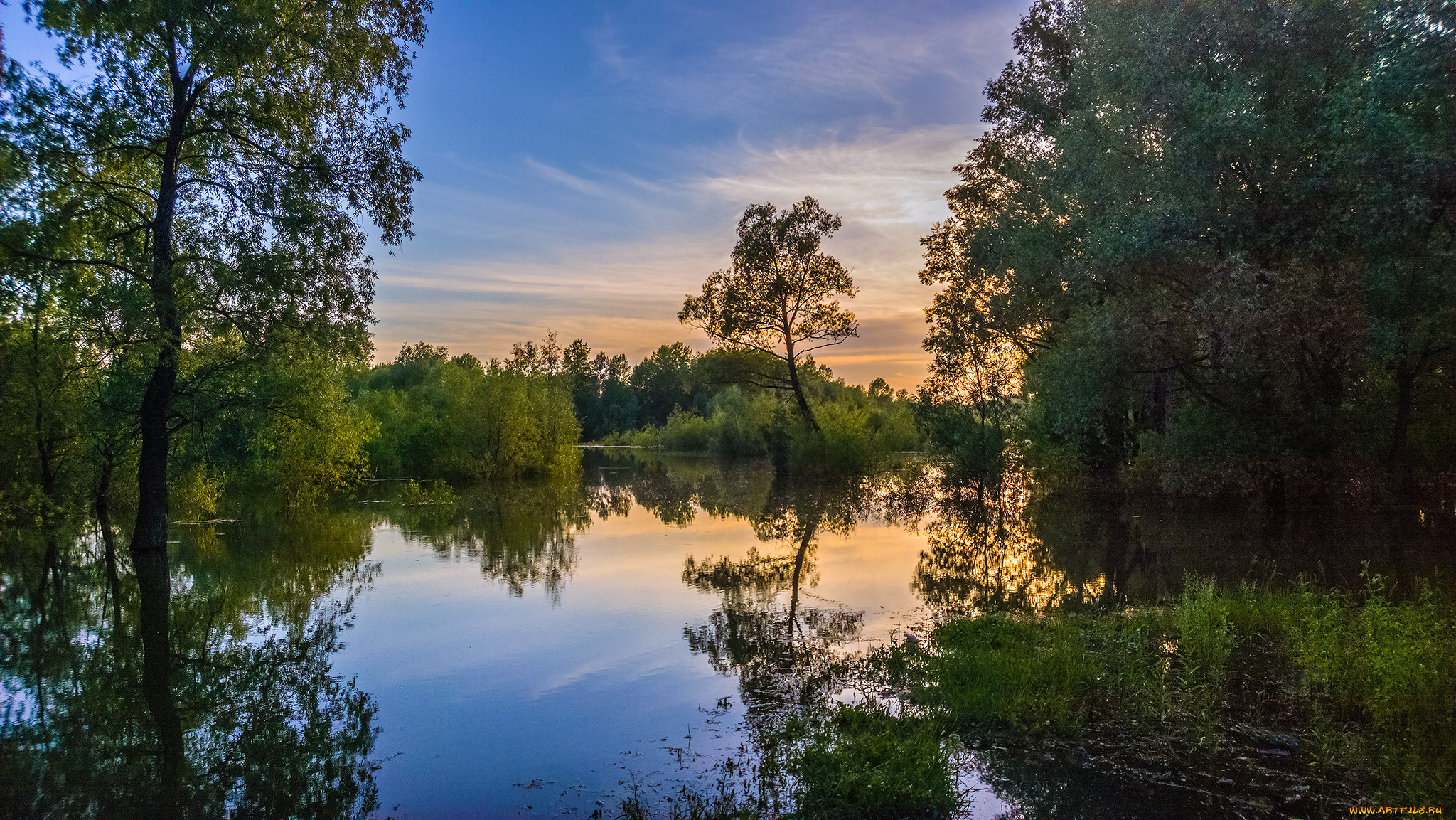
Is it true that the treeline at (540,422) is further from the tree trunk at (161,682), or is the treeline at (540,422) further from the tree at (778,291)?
the tree trunk at (161,682)

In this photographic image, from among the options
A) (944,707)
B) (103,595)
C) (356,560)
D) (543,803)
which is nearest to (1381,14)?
(944,707)

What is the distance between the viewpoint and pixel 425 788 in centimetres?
575

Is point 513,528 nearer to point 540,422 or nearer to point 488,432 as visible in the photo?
point 488,432

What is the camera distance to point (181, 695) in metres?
7.75

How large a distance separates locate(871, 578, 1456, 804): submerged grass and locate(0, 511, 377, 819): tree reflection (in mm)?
5226

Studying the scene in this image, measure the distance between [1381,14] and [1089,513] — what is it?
1239 centimetres

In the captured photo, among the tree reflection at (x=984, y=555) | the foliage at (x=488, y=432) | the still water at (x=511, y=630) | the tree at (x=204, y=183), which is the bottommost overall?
the tree reflection at (x=984, y=555)

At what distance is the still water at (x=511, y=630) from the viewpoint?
5.89 metres

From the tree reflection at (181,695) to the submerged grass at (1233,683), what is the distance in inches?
206

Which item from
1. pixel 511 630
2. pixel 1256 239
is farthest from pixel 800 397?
pixel 511 630

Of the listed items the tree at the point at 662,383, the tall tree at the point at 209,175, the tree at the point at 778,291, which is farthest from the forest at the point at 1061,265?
the tree at the point at 662,383

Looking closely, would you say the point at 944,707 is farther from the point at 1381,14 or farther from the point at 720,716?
the point at 1381,14

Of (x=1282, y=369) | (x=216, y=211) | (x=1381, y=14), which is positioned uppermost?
(x=1381, y=14)

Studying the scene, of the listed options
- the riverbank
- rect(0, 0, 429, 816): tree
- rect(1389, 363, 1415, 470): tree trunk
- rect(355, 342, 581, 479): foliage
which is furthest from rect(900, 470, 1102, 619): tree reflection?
rect(355, 342, 581, 479): foliage
